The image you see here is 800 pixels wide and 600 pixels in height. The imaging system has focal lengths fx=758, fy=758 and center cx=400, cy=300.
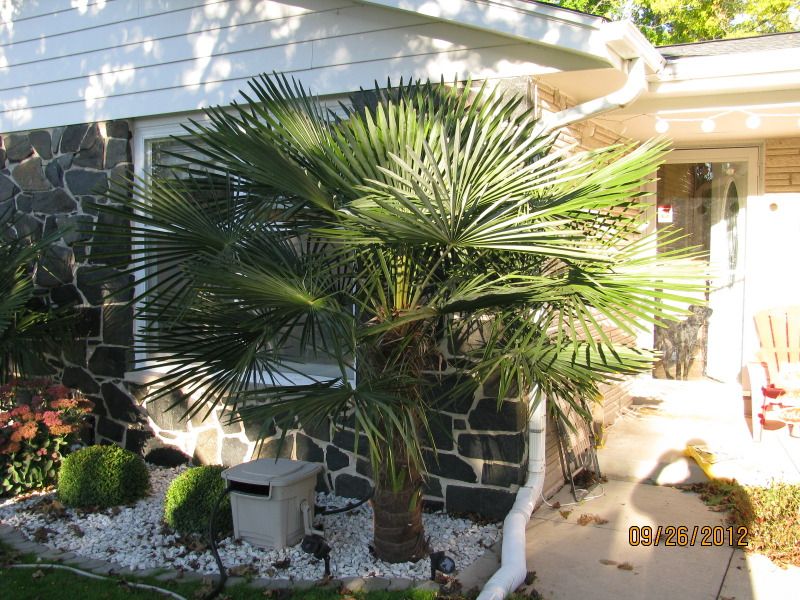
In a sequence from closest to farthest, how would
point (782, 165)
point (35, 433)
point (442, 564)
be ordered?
point (442, 564)
point (35, 433)
point (782, 165)

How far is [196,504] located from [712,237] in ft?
17.5

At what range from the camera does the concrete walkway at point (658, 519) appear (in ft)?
12.7

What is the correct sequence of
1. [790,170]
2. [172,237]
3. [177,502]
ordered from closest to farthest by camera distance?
[172,237] → [177,502] → [790,170]

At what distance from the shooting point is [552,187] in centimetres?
388

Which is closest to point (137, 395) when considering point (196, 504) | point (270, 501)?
point (196, 504)

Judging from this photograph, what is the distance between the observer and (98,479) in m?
5.48

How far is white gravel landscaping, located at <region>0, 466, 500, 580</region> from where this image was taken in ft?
14.3

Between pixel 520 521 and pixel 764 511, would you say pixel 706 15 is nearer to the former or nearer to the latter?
pixel 764 511

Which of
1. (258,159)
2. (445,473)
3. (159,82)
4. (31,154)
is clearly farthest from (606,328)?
(31,154)

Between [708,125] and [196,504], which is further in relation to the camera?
[708,125]

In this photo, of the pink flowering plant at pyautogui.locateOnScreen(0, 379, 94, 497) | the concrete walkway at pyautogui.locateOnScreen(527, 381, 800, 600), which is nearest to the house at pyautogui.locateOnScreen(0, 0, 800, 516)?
the concrete walkway at pyautogui.locateOnScreen(527, 381, 800, 600)

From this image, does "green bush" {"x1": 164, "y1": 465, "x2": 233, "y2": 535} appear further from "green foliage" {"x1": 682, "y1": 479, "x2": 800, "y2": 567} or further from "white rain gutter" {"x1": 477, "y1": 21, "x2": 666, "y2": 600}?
"green foliage" {"x1": 682, "y1": 479, "x2": 800, "y2": 567}

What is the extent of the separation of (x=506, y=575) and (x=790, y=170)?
491cm

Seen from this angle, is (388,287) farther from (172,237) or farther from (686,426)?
(686,426)
